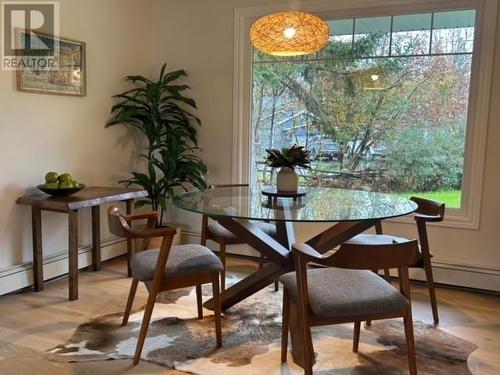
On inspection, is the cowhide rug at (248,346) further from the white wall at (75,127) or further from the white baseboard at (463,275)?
the white wall at (75,127)

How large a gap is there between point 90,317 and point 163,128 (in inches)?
74.5

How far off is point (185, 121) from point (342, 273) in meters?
2.43

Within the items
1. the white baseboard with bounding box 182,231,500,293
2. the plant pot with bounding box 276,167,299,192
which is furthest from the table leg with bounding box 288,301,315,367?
the white baseboard with bounding box 182,231,500,293

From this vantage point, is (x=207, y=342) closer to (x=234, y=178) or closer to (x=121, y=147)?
(x=234, y=178)

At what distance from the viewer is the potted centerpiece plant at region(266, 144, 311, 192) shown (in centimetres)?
282

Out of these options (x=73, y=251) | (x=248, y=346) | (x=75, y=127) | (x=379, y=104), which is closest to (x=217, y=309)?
(x=248, y=346)

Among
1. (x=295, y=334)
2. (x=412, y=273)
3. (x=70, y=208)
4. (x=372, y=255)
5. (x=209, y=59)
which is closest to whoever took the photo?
(x=372, y=255)

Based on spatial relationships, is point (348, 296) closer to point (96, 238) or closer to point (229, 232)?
point (229, 232)

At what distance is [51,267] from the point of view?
11.3 ft

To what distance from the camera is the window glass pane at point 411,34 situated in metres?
3.46

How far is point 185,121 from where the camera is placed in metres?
4.15

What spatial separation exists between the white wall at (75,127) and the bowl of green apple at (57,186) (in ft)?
0.66

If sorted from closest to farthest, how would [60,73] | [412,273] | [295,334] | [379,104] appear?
1. [295,334]
2. [60,73]
3. [412,273]
4. [379,104]

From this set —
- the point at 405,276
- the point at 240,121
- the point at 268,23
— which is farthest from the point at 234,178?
the point at 405,276
